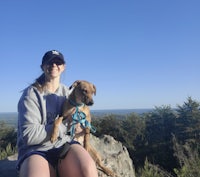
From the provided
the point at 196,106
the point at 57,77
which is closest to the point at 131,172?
the point at 57,77

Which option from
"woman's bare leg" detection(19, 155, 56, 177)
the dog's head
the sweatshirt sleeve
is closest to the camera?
"woman's bare leg" detection(19, 155, 56, 177)

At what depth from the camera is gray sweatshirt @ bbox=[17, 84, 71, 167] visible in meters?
3.19

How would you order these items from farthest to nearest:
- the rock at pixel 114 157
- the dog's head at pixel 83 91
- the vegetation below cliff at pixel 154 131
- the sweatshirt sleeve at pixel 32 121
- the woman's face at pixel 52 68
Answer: the vegetation below cliff at pixel 154 131
the rock at pixel 114 157
the dog's head at pixel 83 91
the woman's face at pixel 52 68
the sweatshirt sleeve at pixel 32 121

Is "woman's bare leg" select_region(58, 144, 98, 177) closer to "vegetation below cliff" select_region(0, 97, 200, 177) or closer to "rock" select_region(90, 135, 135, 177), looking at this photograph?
"rock" select_region(90, 135, 135, 177)

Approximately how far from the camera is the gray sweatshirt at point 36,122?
125 inches

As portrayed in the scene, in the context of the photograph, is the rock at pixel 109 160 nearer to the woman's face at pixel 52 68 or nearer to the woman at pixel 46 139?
the woman at pixel 46 139

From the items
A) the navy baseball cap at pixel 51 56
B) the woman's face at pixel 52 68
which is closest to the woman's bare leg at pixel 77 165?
the woman's face at pixel 52 68

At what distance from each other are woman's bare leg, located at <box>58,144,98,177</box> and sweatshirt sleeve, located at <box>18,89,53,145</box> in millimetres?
309

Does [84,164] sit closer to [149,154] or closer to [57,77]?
[57,77]

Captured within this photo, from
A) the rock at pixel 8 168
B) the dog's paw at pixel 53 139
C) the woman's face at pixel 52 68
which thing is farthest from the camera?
the rock at pixel 8 168

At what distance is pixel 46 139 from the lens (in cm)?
325

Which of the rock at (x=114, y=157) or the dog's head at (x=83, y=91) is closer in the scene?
the dog's head at (x=83, y=91)

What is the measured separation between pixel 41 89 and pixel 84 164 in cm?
106

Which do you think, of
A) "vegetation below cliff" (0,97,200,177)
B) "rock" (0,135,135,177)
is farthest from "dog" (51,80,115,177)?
"vegetation below cliff" (0,97,200,177)
